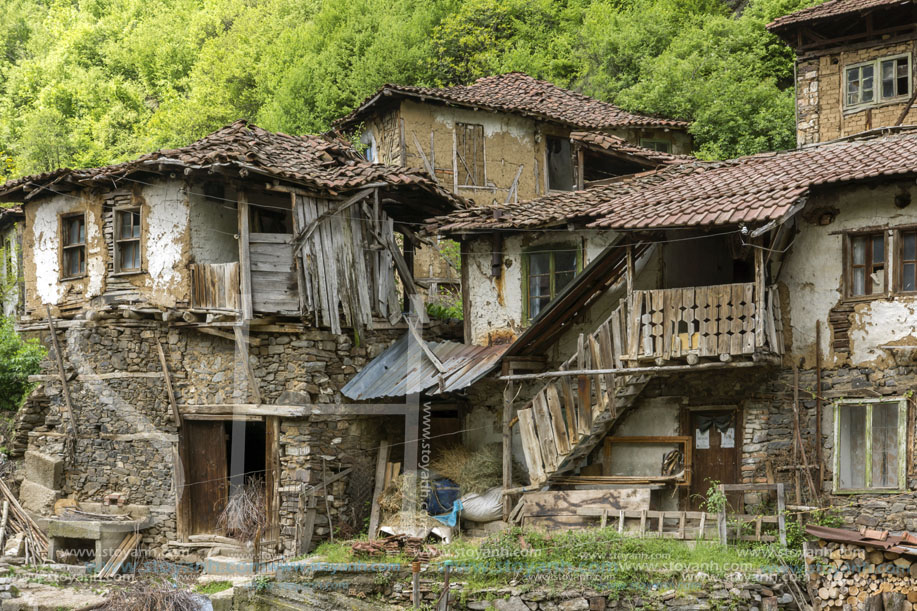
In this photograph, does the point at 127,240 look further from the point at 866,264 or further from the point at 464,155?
the point at 866,264

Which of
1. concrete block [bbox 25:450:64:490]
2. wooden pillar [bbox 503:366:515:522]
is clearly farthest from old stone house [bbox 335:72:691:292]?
concrete block [bbox 25:450:64:490]

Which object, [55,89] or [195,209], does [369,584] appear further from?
[55,89]

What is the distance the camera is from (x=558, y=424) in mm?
15953

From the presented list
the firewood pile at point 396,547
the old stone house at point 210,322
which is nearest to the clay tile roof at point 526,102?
the old stone house at point 210,322

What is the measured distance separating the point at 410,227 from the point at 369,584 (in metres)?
7.58

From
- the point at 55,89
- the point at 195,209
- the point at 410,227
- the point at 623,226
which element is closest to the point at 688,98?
the point at 410,227

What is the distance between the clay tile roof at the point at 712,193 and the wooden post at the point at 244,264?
3.52 m

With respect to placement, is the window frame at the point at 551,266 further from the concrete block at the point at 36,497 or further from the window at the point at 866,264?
the concrete block at the point at 36,497

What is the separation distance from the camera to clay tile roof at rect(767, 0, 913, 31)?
19391 millimetres

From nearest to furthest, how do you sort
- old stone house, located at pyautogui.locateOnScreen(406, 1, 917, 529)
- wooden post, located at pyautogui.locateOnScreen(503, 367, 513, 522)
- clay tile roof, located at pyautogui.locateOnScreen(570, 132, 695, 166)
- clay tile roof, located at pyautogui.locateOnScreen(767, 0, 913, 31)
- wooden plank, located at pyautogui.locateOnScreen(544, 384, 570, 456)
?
1. old stone house, located at pyautogui.locateOnScreen(406, 1, 917, 529)
2. wooden plank, located at pyautogui.locateOnScreen(544, 384, 570, 456)
3. wooden post, located at pyautogui.locateOnScreen(503, 367, 513, 522)
4. clay tile roof, located at pyautogui.locateOnScreen(767, 0, 913, 31)
5. clay tile roof, located at pyautogui.locateOnScreen(570, 132, 695, 166)

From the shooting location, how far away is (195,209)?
57.5 feet

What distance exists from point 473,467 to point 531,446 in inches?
57.5

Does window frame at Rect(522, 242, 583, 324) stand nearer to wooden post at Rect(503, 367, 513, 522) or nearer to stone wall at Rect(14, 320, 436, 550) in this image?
wooden post at Rect(503, 367, 513, 522)

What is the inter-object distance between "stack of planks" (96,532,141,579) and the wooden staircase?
24.7 feet
